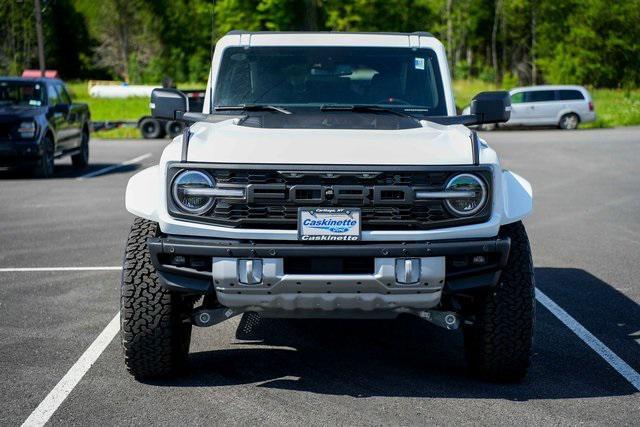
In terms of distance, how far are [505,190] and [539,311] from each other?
2399 millimetres

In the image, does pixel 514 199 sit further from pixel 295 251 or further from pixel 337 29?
pixel 337 29

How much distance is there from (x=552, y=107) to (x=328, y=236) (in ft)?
110

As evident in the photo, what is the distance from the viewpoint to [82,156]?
21.7 m

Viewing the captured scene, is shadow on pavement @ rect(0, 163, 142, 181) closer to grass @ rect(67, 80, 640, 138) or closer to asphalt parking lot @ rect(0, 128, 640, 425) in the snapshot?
asphalt parking lot @ rect(0, 128, 640, 425)

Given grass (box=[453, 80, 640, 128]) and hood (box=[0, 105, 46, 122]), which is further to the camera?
grass (box=[453, 80, 640, 128])

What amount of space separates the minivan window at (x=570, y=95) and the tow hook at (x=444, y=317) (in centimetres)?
3317

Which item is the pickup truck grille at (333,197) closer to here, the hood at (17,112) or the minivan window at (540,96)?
the hood at (17,112)

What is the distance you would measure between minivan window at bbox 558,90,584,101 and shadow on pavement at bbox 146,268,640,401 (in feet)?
102

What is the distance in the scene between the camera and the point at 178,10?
85750 millimetres

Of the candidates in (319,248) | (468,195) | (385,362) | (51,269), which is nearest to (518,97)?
(51,269)

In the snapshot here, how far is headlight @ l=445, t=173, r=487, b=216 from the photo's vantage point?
514cm

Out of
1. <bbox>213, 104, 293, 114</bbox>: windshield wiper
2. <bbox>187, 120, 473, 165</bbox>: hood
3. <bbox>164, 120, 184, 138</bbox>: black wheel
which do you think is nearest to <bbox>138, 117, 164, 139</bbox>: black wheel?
<bbox>164, 120, 184, 138</bbox>: black wheel

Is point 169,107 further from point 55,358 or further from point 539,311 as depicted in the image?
point 539,311

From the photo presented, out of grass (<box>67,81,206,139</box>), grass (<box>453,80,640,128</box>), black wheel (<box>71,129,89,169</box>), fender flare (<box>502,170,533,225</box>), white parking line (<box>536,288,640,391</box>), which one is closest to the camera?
fender flare (<box>502,170,533,225</box>)
